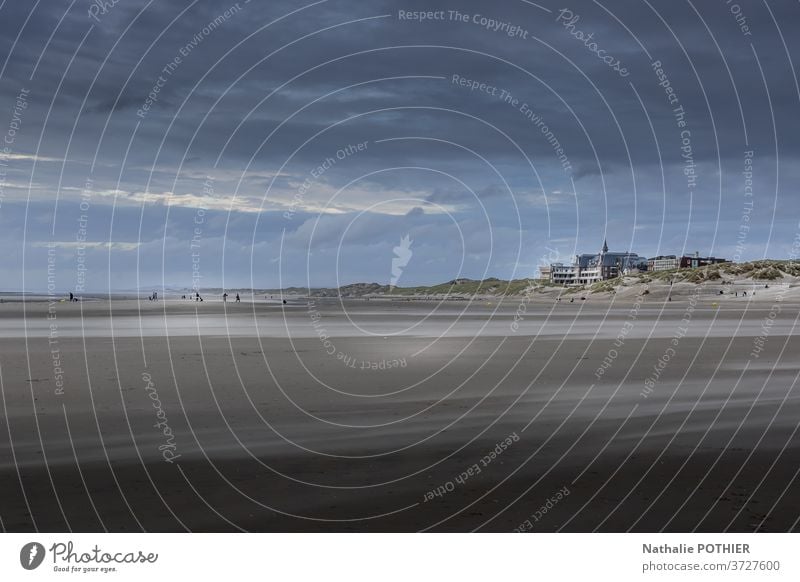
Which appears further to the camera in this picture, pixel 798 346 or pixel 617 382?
pixel 798 346

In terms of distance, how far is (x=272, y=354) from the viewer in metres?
28.8

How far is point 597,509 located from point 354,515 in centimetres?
298

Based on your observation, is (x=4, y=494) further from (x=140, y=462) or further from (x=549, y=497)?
(x=549, y=497)

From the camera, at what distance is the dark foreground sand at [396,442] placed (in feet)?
31.3

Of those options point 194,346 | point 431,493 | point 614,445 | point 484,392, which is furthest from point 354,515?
point 194,346
